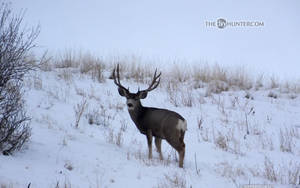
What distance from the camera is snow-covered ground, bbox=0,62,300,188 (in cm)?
472

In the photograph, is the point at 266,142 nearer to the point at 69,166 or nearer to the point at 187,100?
the point at 187,100

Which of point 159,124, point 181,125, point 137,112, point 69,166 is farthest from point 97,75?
point 69,166

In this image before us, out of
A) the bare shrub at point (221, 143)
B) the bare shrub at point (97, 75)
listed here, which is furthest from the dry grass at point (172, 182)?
the bare shrub at point (97, 75)

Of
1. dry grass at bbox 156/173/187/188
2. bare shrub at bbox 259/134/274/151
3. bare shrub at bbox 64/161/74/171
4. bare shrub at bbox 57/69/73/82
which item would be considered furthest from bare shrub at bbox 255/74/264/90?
bare shrub at bbox 64/161/74/171

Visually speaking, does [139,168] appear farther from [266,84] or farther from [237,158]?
[266,84]

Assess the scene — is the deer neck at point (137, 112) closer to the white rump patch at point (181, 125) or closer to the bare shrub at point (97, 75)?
the white rump patch at point (181, 125)

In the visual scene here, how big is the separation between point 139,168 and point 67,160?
1128 mm

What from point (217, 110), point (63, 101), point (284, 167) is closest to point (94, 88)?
point (63, 101)

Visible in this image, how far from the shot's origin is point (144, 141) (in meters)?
7.63

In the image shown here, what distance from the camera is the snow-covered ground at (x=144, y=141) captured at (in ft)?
15.5

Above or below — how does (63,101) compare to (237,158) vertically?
above

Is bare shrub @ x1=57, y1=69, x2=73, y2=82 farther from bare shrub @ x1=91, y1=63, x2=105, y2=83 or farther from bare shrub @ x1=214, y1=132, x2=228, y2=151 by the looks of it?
bare shrub @ x1=214, y1=132, x2=228, y2=151

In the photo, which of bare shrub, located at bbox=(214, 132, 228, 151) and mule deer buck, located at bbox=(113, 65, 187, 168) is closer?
mule deer buck, located at bbox=(113, 65, 187, 168)

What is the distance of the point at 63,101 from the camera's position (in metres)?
9.40
